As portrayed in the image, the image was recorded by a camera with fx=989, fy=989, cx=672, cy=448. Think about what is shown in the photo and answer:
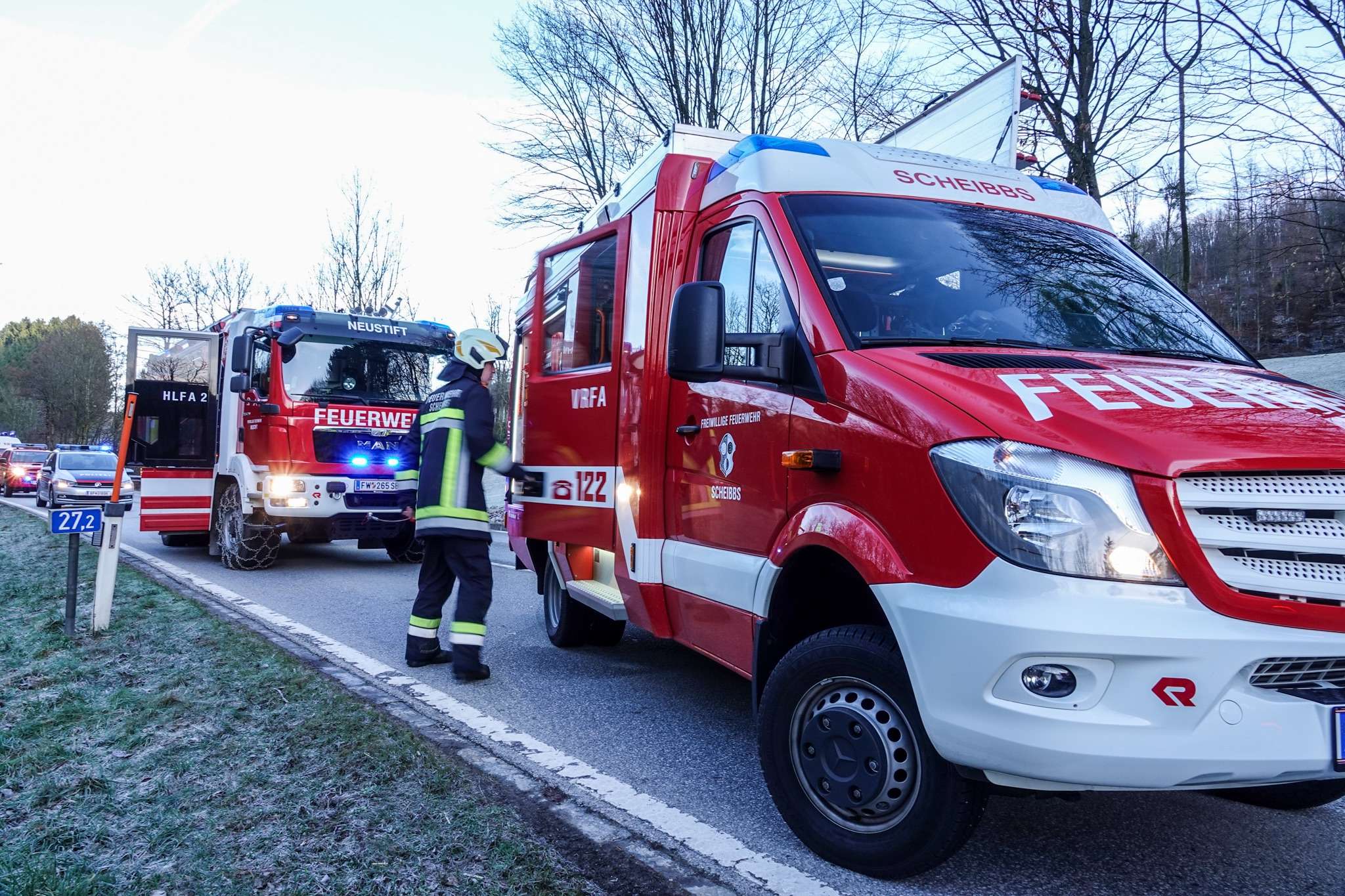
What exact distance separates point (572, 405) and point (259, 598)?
4.65 metres

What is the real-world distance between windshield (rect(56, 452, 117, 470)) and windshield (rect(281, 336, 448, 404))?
18784 millimetres

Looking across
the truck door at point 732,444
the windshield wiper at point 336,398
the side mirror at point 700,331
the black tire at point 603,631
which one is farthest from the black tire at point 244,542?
the side mirror at point 700,331

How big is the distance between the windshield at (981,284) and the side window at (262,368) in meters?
8.19

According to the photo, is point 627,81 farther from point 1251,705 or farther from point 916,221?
point 1251,705

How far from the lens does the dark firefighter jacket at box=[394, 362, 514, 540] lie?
576cm

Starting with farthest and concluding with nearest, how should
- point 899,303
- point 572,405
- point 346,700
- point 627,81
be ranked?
1. point 627,81
2. point 572,405
3. point 346,700
4. point 899,303

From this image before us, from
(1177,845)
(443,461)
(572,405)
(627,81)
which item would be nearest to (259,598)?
(443,461)

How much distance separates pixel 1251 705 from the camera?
7.85 feet

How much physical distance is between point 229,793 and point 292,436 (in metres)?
7.27

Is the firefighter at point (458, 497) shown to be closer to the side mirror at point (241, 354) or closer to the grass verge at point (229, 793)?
the grass verge at point (229, 793)

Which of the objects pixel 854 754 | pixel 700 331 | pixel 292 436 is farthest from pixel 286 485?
pixel 854 754

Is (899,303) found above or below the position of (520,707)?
above

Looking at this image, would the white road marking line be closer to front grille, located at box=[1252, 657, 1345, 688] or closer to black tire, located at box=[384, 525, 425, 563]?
front grille, located at box=[1252, 657, 1345, 688]

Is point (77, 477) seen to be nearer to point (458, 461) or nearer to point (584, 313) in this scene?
point (458, 461)
